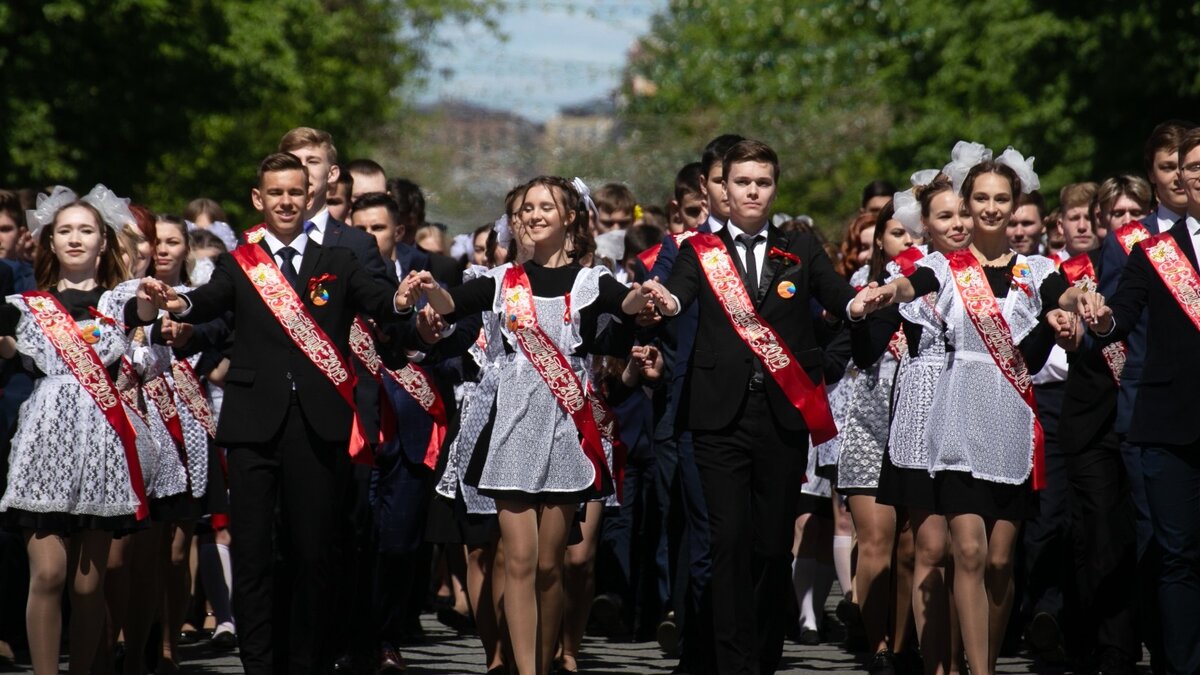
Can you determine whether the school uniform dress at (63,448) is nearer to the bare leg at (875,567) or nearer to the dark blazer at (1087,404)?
the bare leg at (875,567)

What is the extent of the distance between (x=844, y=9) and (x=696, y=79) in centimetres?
601

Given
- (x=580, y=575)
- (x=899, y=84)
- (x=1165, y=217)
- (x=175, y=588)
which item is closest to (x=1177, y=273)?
(x=1165, y=217)

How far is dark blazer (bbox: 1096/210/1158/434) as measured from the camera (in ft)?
27.9

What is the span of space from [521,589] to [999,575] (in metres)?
1.84

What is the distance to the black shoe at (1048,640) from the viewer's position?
10023 millimetres

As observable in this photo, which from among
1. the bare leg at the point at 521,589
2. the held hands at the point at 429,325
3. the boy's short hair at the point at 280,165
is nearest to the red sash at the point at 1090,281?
the bare leg at the point at 521,589

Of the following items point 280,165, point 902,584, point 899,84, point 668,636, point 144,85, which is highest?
point 899,84

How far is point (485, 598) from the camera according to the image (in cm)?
927

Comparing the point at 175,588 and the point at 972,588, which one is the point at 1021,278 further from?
the point at 175,588

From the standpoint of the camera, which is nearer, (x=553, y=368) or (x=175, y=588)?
(x=553, y=368)

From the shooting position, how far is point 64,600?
418 inches

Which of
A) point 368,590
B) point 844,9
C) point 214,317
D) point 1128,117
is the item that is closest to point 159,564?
point 368,590

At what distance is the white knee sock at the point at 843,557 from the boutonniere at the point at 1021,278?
3.37 meters

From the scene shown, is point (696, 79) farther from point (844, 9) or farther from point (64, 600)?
point (64, 600)
